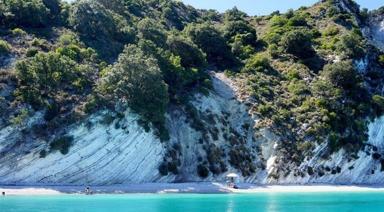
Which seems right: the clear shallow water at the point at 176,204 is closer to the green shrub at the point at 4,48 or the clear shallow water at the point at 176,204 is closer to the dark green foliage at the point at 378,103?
the green shrub at the point at 4,48

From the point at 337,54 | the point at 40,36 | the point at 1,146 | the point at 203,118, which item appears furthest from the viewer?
the point at 337,54

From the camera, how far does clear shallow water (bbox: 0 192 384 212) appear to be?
3389cm

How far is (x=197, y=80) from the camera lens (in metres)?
66.8

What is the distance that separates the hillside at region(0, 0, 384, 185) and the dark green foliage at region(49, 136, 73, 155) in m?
0.10

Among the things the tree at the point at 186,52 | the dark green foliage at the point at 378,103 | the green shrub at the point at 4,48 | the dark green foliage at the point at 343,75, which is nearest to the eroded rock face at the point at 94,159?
the green shrub at the point at 4,48

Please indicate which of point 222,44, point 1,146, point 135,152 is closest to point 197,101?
point 135,152

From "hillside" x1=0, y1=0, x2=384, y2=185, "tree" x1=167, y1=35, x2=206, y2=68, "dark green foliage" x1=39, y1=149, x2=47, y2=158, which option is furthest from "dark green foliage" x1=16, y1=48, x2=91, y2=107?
"tree" x1=167, y1=35, x2=206, y2=68

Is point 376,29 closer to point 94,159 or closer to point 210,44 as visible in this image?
point 210,44

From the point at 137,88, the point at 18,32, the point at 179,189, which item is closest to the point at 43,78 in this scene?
the point at 137,88

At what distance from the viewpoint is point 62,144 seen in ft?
157

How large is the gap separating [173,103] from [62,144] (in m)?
17.4

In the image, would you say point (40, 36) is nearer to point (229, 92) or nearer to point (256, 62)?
point (229, 92)

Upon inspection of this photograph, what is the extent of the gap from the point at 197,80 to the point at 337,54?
24177mm

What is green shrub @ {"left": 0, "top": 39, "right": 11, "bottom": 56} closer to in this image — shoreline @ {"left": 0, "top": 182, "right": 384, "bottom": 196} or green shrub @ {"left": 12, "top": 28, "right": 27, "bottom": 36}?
green shrub @ {"left": 12, "top": 28, "right": 27, "bottom": 36}
